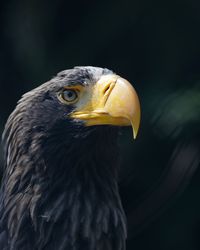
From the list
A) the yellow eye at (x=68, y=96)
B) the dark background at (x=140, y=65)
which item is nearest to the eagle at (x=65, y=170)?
the yellow eye at (x=68, y=96)

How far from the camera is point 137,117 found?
4.20m

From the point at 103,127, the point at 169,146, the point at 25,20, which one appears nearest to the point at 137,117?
the point at 103,127

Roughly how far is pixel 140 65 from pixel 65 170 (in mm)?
2250

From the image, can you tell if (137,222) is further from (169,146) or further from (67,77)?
(67,77)

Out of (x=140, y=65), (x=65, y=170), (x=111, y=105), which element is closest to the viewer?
(x=111, y=105)

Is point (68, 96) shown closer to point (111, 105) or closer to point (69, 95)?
point (69, 95)

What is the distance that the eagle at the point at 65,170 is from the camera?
4324 millimetres

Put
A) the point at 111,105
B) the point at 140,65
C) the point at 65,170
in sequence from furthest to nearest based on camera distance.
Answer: the point at 140,65
the point at 65,170
the point at 111,105

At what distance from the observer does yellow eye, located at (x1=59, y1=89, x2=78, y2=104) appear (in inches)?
175

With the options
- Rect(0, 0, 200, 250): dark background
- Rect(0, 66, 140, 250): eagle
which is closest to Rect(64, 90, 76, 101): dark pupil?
Rect(0, 66, 140, 250): eagle

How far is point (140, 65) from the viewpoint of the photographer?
21.5 feet

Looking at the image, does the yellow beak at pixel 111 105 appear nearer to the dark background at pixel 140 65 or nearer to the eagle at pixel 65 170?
the eagle at pixel 65 170

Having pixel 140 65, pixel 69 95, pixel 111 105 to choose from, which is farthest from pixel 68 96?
pixel 140 65

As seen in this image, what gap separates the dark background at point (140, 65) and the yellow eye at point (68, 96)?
1783 mm
